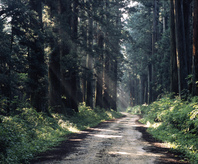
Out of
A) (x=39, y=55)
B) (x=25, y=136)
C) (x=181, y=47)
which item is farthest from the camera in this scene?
(x=181, y=47)

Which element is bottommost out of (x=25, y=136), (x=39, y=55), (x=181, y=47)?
(x=25, y=136)

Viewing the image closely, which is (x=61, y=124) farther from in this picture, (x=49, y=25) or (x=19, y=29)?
(x=49, y=25)

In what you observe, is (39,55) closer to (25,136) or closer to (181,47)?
(25,136)

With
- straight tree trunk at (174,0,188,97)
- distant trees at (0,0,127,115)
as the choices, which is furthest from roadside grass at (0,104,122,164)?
straight tree trunk at (174,0,188,97)

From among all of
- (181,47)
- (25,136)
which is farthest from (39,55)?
(181,47)

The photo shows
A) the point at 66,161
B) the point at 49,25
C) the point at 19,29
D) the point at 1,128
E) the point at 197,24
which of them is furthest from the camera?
the point at 49,25

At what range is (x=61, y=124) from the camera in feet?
46.4

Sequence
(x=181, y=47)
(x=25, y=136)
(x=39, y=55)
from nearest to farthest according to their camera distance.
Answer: (x=25, y=136) → (x=39, y=55) → (x=181, y=47)

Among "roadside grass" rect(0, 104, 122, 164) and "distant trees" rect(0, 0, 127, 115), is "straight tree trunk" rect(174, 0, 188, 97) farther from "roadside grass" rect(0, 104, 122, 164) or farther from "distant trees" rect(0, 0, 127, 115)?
"roadside grass" rect(0, 104, 122, 164)

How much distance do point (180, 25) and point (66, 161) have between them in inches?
514

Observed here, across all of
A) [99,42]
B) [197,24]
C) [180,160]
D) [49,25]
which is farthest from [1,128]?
[99,42]

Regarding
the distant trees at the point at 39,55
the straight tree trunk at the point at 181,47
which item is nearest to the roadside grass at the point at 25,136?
the distant trees at the point at 39,55

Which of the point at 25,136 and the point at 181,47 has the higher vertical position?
the point at 181,47

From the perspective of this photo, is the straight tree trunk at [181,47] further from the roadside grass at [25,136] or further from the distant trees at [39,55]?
the roadside grass at [25,136]
